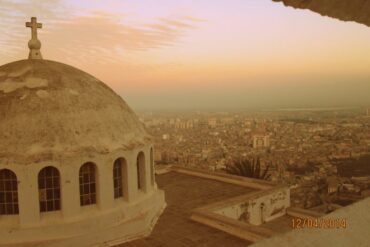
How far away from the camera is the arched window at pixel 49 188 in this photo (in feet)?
25.8

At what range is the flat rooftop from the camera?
333 inches

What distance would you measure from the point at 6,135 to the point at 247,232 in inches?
242

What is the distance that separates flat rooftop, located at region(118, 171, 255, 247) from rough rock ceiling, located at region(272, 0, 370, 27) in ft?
22.8

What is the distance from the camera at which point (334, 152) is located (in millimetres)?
39750

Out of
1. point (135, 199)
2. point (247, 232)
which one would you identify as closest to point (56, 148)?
point (135, 199)

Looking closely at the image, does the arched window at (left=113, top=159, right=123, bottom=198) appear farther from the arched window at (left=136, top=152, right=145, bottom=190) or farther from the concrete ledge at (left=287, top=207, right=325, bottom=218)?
the concrete ledge at (left=287, top=207, right=325, bottom=218)

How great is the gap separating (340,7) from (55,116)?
7319 mm

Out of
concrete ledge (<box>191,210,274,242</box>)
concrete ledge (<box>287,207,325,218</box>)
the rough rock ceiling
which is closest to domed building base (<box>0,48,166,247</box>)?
concrete ledge (<box>191,210,274,242</box>)

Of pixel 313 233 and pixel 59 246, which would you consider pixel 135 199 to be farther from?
pixel 313 233

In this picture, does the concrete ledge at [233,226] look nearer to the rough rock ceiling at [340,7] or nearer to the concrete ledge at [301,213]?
the concrete ledge at [301,213]

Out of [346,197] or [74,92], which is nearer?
[74,92]

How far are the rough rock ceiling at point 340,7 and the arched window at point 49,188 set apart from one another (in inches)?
281

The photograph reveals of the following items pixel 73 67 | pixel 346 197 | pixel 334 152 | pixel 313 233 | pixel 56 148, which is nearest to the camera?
pixel 313 233

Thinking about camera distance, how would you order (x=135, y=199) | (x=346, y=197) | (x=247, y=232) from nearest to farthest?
1. (x=247, y=232)
2. (x=135, y=199)
3. (x=346, y=197)
